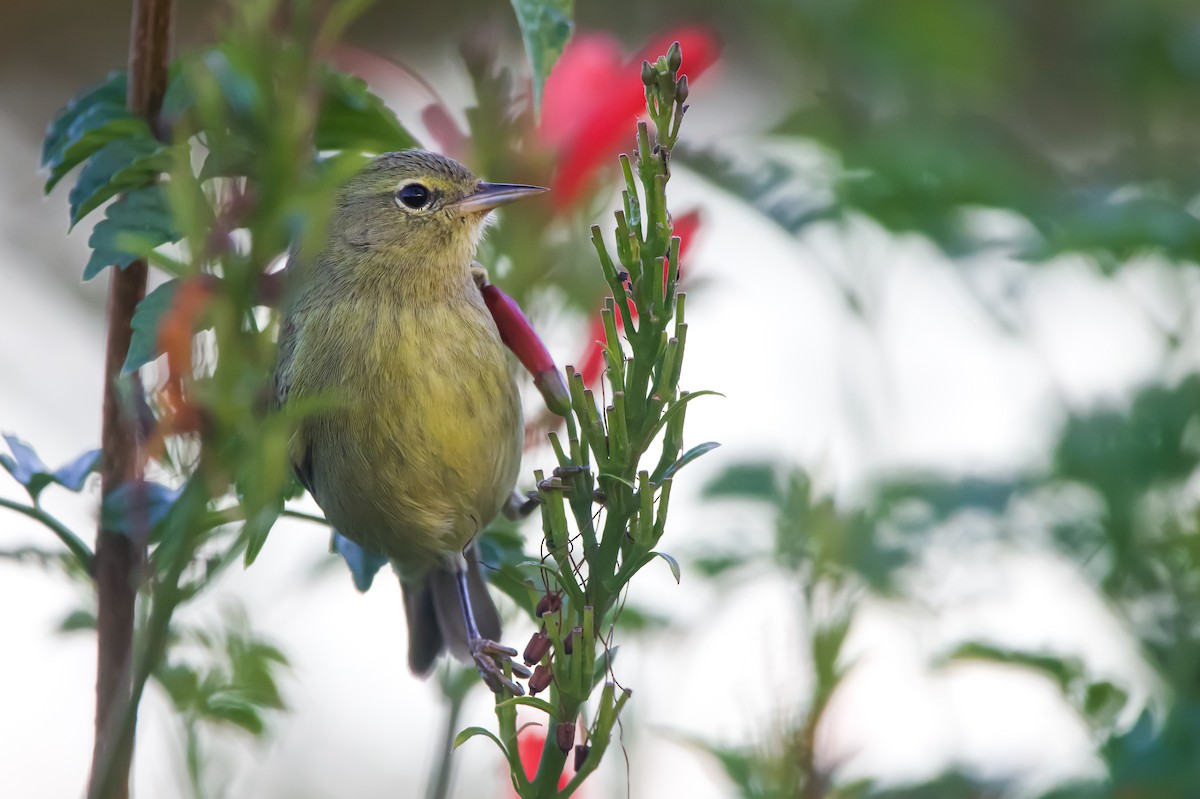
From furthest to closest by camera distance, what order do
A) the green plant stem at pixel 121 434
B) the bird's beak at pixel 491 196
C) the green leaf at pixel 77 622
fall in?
the bird's beak at pixel 491 196, the green leaf at pixel 77 622, the green plant stem at pixel 121 434

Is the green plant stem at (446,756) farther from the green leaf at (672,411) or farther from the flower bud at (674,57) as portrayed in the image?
the flower bud at (674,57)

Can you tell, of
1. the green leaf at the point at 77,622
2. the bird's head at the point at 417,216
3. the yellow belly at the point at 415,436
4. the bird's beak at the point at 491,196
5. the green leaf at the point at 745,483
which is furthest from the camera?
the green leaf at the point at 745,483

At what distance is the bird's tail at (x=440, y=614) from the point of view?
2.12 meters

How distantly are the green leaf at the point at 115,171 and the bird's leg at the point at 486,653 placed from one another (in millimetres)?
619

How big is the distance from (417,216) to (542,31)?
0.96m

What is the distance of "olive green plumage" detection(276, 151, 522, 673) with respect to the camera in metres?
1.97

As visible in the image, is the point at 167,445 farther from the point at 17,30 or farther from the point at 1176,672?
the point at 17,30

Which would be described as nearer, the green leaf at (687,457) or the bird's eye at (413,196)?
the green leaf at (687,457)

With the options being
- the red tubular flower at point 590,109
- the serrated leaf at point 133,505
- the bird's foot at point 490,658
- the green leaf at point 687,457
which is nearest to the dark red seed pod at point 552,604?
the green leaf at point 687,457

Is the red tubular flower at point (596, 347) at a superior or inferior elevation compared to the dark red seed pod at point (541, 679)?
superior

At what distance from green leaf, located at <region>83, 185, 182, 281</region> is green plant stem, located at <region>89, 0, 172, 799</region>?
67 millimetres

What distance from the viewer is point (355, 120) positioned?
1554mm

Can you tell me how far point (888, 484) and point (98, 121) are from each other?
1.47m

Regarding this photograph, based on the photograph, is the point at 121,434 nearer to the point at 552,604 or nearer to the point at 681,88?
the point at 552,604
